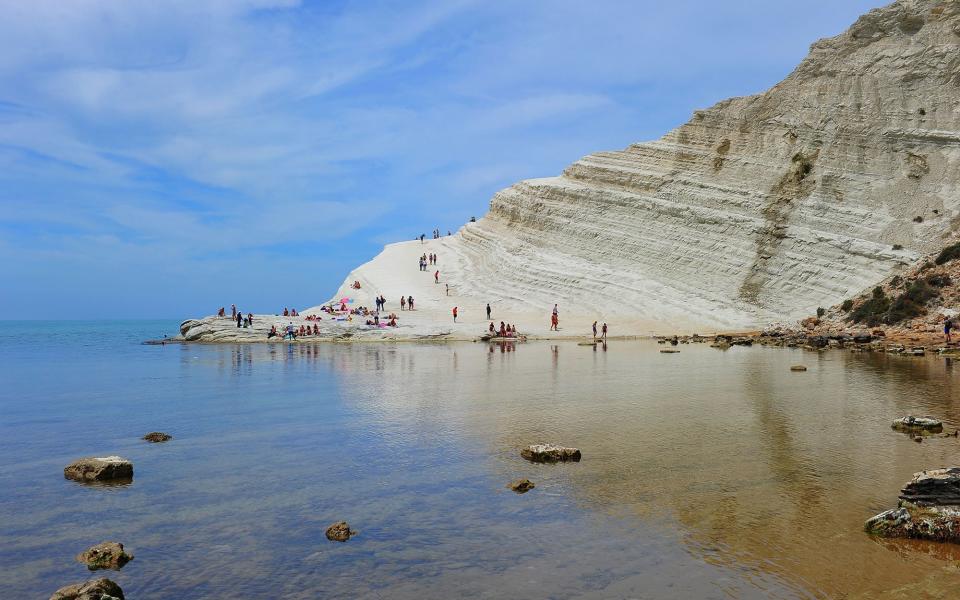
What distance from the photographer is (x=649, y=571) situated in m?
7.13

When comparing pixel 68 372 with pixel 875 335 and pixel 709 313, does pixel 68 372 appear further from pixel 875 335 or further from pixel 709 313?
pixel 875 335

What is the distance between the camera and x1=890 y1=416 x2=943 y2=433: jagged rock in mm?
13320

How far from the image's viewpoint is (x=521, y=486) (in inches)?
401

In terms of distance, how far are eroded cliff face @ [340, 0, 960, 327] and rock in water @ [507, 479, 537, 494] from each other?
36443 mm

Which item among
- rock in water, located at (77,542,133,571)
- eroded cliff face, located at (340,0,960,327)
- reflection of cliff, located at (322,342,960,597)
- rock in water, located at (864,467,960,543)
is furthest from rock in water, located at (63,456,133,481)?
eroded cliff face, located at (340,0,960,327)

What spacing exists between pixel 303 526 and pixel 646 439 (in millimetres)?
6974

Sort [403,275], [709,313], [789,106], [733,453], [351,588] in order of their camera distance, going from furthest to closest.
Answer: [403,275], [789,106], [709,313], [733,453], [351,588]

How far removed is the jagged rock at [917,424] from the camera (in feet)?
43.7

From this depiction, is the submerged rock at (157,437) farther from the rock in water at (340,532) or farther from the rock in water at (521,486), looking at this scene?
the rock in water at (521,486)

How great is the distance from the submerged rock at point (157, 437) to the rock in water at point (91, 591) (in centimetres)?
829

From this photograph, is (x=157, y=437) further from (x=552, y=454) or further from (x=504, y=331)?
(x=504, y=331)

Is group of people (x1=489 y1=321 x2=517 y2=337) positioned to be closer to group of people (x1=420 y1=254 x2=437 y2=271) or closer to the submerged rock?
group of people (x1=420 y1=254 x2=437 y2=271)

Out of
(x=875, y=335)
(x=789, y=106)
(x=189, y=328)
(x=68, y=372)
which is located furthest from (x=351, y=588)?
(x=789, y=106)

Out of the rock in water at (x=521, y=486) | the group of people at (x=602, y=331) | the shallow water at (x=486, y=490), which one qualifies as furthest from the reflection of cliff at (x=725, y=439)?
the group of people at (x=602, y=331)
